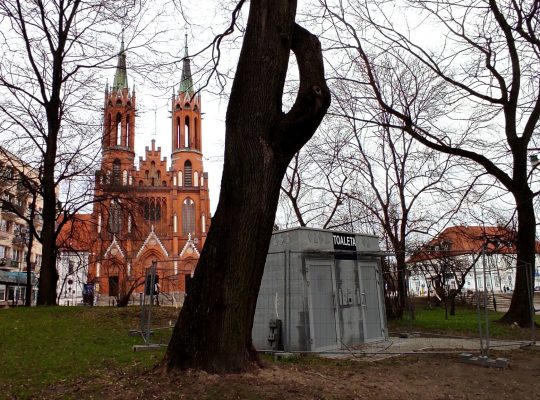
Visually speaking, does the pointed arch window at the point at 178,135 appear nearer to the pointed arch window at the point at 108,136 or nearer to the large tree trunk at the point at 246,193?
the pointed arch window at the point at 108,136

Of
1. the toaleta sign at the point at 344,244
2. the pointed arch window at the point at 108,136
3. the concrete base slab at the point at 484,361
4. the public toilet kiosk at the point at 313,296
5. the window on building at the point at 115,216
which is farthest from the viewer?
the window on building at the point at 115,216

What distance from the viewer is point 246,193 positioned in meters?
6.02

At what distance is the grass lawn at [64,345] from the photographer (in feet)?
23.5

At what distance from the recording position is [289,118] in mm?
6129

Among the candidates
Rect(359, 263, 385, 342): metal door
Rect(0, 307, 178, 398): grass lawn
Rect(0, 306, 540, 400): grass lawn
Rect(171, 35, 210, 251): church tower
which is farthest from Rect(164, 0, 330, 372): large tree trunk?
Rect(171, 35, 210, 251): church tower

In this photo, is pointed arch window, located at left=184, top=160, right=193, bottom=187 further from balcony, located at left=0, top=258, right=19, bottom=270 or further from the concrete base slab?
the concrete base slab

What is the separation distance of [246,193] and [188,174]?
70101 mm

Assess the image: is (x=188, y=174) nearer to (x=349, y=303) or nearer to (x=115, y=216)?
(x=115, y=216)

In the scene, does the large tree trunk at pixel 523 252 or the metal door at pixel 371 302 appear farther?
the large tree trunk at pixel 523 252

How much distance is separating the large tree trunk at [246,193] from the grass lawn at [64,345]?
6.70 ft

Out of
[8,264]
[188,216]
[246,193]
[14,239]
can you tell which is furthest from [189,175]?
[246,193]

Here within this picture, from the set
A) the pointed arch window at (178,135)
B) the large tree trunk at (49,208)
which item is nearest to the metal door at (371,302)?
the large tree trunk at (49,208)

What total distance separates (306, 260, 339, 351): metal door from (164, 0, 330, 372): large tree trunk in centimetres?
477

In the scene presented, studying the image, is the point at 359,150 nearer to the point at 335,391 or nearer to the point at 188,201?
the point at 335,391
